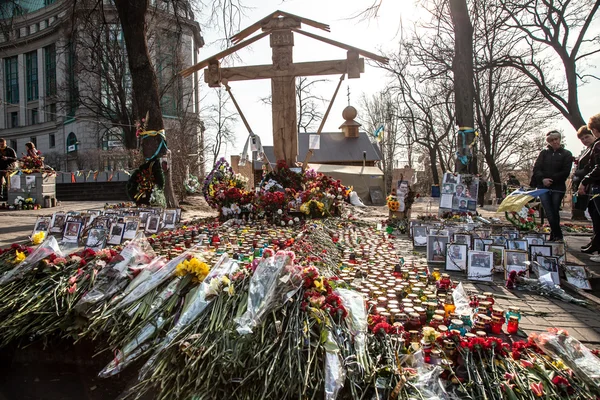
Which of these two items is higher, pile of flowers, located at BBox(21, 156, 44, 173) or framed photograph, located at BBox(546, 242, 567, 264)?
pile of flowers, located at BBox(21, 156, 44, 173)

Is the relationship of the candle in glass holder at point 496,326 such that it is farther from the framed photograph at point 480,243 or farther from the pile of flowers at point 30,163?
the pile of flowers at point 30,163

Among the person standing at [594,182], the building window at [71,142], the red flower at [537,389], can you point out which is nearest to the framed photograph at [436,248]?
the person standing at [594,182]

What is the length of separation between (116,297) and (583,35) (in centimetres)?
1580

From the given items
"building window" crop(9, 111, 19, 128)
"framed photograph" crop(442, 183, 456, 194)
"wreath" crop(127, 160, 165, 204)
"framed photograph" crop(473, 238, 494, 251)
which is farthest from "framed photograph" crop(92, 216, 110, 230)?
"building window" crop(9, 111, 19, 128)

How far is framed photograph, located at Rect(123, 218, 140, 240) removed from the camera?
567cm

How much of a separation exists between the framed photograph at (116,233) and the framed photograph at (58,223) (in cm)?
82

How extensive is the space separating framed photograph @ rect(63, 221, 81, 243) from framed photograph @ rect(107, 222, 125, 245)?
0.49 m

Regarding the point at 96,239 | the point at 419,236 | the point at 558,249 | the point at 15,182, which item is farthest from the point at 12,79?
the point at 558,249

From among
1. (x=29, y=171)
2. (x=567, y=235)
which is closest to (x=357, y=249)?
(x=567, y=235)

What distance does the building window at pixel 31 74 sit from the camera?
4719 centimetres

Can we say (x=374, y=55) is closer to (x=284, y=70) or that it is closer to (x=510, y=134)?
(x=284, y=70)

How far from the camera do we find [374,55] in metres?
8.71

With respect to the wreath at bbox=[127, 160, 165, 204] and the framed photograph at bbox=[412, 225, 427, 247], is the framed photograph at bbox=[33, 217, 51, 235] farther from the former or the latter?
the framed photograph at bbox=[412, 225, 427, 247]

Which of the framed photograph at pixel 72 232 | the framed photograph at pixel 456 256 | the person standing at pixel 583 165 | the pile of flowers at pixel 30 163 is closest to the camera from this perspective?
the framed photograph at pixel 456 256
